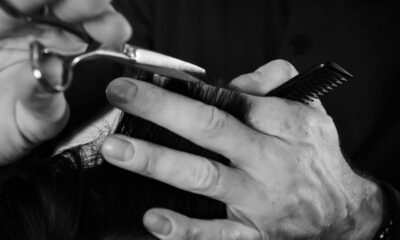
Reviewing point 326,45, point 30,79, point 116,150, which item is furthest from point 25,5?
point 326,45

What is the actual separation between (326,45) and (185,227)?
963 millimetres

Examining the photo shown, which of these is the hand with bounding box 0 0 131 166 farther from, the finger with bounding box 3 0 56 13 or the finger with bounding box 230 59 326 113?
the finger with bounding box 230 59 326 113

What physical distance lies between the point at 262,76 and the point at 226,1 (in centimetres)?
62

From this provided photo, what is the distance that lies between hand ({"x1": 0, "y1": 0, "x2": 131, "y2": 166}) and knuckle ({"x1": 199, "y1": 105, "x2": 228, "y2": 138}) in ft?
0.67

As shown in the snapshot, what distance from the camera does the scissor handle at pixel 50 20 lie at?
0.84 m

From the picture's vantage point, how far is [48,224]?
35.5 inches

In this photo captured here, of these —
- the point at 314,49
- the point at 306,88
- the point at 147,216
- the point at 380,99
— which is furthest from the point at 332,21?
the point at 147,216

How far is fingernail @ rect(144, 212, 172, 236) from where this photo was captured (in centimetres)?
91

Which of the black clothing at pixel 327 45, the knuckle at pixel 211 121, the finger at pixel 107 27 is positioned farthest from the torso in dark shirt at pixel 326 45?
the finger at pixel 107 27

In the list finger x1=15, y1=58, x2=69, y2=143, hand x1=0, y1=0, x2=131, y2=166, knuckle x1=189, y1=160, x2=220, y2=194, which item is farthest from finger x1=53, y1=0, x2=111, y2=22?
knuckle x1=189, y1=160, x2=220, y2=194

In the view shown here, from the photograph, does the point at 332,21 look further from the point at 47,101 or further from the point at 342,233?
the point at 47,101

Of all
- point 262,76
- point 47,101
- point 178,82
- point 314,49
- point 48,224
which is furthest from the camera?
point 314,49

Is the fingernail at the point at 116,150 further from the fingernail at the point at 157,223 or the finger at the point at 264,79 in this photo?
the finger at the point at 264,79

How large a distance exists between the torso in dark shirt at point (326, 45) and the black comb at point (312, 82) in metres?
0.57
